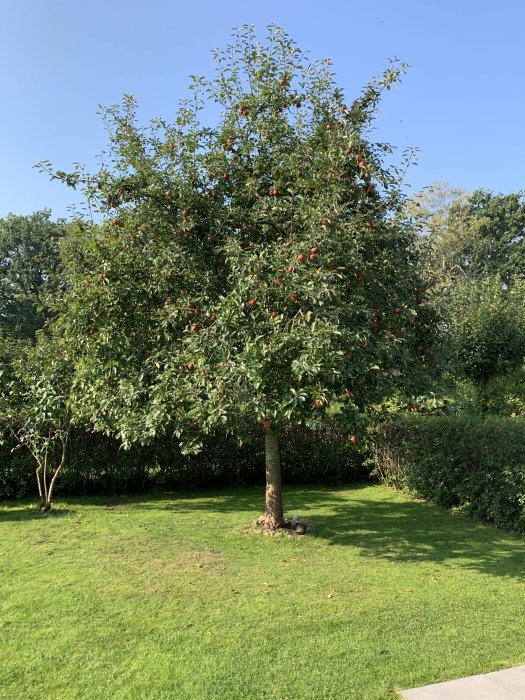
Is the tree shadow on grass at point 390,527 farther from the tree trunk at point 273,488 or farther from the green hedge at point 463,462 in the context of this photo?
the tree trunk at point 273,488

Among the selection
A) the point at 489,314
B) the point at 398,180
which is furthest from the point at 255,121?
the point at 489,314

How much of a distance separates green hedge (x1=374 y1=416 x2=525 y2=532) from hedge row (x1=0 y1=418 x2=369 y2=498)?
45.8 inches

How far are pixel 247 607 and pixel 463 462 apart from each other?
5.15 m

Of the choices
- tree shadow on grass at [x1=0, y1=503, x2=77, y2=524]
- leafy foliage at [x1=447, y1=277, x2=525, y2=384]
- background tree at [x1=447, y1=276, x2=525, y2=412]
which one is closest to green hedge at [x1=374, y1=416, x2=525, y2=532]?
background tree at [x1=447, y1=276, x2=525, y2=412]

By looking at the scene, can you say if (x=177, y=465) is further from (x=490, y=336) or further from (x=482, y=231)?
(x=482, y=231)

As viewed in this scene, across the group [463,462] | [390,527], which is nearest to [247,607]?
[390,527]

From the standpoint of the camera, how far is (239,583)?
548cm

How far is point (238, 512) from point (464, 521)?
11.2 feet

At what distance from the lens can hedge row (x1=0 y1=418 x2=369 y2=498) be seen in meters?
9.91

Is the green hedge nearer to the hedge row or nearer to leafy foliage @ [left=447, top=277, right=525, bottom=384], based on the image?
the hedge row

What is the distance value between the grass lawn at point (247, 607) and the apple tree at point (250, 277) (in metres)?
1.36

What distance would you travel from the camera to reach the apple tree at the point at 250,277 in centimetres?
526

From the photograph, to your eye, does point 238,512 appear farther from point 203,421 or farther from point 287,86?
point 287,86

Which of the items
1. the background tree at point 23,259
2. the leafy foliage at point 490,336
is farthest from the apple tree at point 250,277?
the background tree at point 23,259
